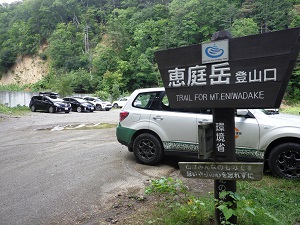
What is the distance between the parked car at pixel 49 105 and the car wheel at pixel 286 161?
1959 cm

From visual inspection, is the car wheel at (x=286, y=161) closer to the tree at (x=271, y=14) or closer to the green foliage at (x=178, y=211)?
the green foliage at (x=178, y=211)

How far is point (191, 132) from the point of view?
16.5ft

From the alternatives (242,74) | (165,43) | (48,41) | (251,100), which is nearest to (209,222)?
(251,100)

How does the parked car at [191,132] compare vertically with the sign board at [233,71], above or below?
below

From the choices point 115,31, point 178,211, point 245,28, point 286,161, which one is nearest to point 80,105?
point 286,161

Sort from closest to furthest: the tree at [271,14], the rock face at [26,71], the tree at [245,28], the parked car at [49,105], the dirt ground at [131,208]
Result: 1. the dirt ground at [131,208]
2. the parked car at [49,105]
3. the tree at [245,28]
4. the tree at [271,14]
5. the rock face at [26,71]

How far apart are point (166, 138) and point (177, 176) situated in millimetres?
846

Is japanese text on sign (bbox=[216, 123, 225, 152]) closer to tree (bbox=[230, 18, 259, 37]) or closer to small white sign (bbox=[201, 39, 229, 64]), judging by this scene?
small white sign (bbox=[201, 39, 229, 64])

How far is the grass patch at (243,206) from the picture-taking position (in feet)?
9.06

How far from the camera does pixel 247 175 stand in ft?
7.39

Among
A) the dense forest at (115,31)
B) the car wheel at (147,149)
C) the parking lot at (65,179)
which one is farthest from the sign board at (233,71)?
the dense forest at (115,31)

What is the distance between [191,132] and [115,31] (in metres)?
56.4

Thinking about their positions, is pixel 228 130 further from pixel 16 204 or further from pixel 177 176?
pixel 16 204

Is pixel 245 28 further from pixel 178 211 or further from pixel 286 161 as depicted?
pixel 178 211
